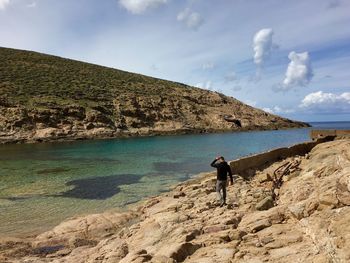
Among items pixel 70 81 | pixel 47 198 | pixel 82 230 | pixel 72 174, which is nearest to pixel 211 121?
pixel 70 81

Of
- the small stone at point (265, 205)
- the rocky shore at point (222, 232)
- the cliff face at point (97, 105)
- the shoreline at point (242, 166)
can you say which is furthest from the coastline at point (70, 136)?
the small stone at point (265, 205)

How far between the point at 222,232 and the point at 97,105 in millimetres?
72872

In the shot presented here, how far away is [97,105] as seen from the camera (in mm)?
81125

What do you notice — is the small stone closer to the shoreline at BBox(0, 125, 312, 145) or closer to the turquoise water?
the turquoise water

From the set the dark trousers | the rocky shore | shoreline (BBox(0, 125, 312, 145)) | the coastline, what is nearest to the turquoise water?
the rocky shore

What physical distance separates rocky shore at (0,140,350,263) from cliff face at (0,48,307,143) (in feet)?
177

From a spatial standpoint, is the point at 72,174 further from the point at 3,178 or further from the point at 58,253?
the point at 58,253

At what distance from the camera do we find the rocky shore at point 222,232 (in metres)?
8.55

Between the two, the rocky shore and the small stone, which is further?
the small stone

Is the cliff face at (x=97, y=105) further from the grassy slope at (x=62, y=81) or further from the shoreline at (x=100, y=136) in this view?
the shoreline at (x=100, y=136)

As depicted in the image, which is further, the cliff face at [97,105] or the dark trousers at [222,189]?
the cliff face at [97,105]

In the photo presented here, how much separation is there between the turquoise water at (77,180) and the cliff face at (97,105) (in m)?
22.7

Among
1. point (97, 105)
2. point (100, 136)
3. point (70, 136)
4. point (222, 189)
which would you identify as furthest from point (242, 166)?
point (97, 105)

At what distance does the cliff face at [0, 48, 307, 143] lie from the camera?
7094cm
